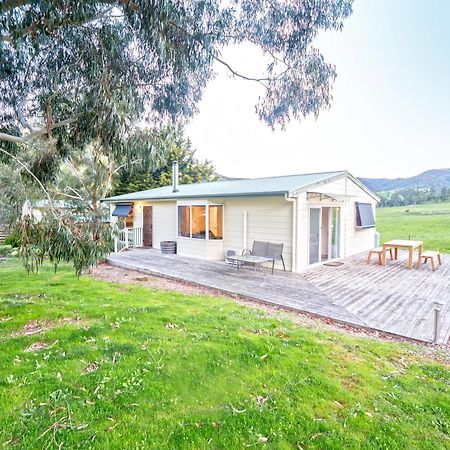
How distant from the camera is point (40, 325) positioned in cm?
439

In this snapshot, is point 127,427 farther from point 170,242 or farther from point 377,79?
point 377,79

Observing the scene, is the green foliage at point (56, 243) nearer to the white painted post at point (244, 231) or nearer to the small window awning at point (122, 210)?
the white painted post at point (244, 231)

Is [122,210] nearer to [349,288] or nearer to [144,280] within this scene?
[144,280]

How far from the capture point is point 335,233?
10969 millimetres

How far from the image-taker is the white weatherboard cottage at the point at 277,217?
886 centimetres

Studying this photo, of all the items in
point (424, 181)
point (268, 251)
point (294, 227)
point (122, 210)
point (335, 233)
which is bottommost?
point (268, 251)

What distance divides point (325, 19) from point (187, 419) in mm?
7327

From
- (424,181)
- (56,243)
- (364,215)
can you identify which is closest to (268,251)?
(364,215)

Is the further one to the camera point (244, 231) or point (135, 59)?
point (244, 231)

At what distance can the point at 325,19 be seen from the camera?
19.9ft

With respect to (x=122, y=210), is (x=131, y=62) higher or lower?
higher

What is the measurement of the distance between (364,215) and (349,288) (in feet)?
20.4

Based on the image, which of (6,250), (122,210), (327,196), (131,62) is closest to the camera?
(131,62)

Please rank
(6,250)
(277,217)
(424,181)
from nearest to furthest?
(277,217), (6,250), (424,181)
